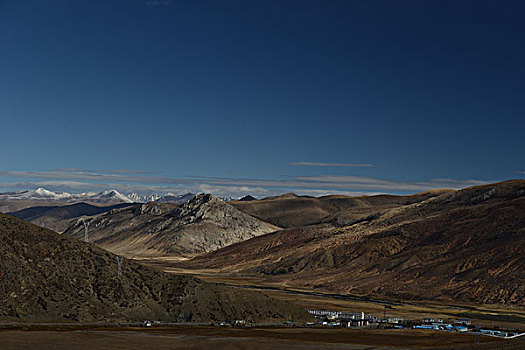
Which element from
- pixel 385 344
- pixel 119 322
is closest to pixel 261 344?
pixel 385 344

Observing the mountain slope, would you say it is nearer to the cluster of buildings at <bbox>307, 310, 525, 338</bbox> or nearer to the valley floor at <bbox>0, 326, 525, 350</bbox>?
the cluster of buildings at <bbox>307, 310, 525, 338</bbox>

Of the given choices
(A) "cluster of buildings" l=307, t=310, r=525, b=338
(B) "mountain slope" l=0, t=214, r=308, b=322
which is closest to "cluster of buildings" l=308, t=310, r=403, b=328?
(A) "cluster of buildings" l=307, t=310, r=525, b=338

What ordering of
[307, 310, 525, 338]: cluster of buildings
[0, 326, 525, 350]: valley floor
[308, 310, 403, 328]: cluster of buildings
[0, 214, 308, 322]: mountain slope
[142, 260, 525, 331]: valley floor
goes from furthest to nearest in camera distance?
[142, 260, 525, 331]: valley floor, [308, 310, 403, 328]: cluster of buildings, [307, 310, 525, 338]: cluster of buildings, [0, 214, 308, 322]: mountain slope, [0, 326, 525, 350]: valley floor

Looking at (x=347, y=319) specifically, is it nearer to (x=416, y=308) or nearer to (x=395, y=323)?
(x=395, y=323)

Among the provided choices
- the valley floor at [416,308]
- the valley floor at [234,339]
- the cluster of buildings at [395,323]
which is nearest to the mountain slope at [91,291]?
the cluster of buildings at [395,323]

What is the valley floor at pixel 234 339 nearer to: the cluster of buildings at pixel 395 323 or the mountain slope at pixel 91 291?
the cluster of buildings at pixel 395 323
